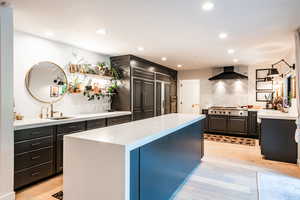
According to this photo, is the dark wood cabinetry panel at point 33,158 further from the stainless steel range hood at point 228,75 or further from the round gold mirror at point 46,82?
the stainless steel range hood at point 228,75

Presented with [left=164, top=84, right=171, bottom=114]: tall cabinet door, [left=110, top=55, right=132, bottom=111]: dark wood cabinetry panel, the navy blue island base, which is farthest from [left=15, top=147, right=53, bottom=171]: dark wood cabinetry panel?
[left=164, top=84, right=171, bottom=114]: tall cabinet door

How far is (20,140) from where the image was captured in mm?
2451

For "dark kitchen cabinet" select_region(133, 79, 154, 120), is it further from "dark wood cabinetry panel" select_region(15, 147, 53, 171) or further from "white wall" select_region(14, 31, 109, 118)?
"dark wood cabinetry panel" select_region(15, 147, 53, 171)

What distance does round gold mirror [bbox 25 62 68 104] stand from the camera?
3.22 m

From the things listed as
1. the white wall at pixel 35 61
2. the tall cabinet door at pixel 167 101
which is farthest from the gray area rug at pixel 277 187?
the tall cabinet door at pixel 167 101

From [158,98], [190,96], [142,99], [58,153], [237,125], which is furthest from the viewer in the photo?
[190,96]

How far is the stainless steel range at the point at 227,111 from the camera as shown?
5809 mm

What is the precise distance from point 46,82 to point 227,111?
17.7ft

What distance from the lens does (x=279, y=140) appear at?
11.7ft

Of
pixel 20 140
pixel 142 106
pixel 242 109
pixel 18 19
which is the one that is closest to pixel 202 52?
pixel 142 106

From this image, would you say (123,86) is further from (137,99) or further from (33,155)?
(33,155)

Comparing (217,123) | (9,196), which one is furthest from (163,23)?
(217,123)

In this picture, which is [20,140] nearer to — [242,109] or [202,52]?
[202,52]

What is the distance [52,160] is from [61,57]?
2.09m
